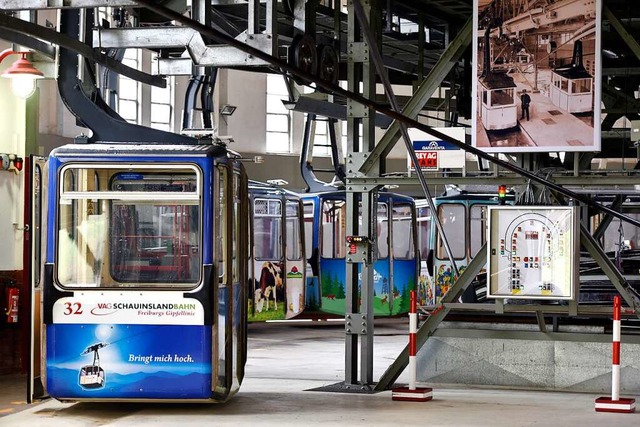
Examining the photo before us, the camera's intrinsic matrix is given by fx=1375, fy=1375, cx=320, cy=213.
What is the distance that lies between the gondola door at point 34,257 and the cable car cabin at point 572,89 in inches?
200

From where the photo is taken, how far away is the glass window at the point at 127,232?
12344 mm

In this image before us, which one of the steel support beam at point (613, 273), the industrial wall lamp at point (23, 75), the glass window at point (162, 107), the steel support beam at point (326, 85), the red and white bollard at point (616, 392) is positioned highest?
the glass window at point (162, 107)

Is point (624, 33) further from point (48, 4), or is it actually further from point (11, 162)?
point (11, 162)

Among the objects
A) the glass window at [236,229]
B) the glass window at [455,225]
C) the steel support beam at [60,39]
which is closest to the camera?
the steel support beam at [60,39]

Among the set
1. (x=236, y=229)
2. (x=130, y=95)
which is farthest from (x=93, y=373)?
(x=130, y=95)

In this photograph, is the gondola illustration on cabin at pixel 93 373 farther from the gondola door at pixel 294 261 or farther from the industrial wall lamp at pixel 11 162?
the gondola door at pixel 294 261

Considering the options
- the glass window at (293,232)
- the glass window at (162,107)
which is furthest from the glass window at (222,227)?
the glass window at (162,107)

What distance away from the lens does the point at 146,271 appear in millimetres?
12414

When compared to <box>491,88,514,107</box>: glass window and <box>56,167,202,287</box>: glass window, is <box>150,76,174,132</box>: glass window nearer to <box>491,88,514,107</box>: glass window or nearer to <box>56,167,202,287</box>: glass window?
<box>491,88,514,107</box>: glass window

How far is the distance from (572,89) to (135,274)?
4691 millimetres

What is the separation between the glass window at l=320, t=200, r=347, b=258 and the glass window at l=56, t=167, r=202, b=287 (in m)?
12.4

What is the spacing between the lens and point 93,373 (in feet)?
40.3

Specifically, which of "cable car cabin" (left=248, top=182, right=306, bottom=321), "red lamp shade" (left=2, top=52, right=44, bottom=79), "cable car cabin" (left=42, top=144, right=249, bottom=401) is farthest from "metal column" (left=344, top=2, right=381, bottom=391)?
"cable car cabin" (left=248, top=182, right=306, bottom=321)

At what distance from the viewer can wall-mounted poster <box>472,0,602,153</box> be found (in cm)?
1354
